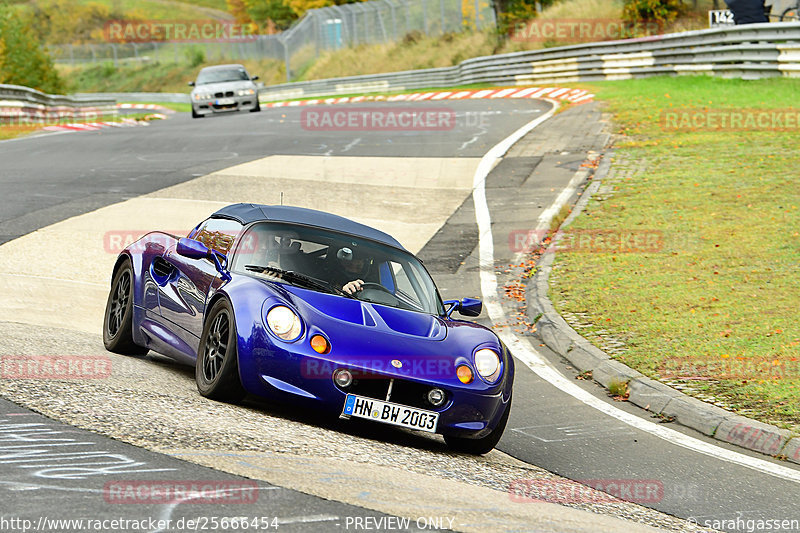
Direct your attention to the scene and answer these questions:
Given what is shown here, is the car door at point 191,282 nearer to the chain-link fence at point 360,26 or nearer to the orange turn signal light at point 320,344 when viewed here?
the orange turn signal light at point 320,344

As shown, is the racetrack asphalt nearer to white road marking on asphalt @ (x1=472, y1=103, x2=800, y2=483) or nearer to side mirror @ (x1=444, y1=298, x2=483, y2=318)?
white road marking on asphalt @ (x1=472, y1=103, x2=800, y2=483)

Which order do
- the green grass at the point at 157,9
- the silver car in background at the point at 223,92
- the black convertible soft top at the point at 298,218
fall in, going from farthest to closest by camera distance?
the green grass at the point at 157,9 < the silver car in background at the point at 223,92 < the black convertible soft top at the point at 298,218

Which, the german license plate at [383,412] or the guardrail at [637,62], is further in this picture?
the guardrail at [637,62]

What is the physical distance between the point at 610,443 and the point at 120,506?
402 centimetres

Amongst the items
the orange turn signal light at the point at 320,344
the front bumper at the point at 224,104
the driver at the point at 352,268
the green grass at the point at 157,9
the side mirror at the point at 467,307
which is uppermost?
the green grass at the point at 157,9

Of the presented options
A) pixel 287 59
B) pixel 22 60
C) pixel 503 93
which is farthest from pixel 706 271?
pixel 287 59

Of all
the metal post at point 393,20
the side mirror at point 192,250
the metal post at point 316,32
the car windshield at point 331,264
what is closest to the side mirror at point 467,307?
the car windshield at point 331,264

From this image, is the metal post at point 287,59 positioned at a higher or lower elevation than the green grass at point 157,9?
lower

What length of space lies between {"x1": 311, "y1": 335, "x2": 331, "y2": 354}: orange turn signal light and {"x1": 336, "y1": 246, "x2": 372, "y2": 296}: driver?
0.93m

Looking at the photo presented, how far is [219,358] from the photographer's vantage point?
677cm

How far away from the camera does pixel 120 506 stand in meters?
4.37

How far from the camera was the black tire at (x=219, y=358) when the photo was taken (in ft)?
21.5

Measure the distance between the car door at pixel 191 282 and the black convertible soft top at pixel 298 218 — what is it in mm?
98

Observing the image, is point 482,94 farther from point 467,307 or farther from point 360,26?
point 467,307
